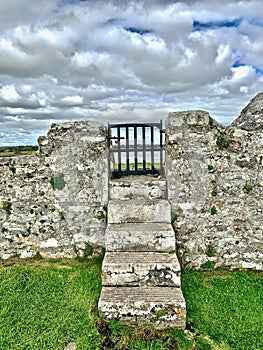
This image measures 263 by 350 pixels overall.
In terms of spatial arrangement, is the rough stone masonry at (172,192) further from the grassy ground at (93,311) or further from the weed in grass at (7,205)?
the grassy ground at (93,311)

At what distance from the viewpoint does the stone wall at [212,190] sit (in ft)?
18.9

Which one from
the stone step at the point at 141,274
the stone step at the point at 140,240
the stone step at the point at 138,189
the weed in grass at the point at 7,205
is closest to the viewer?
the stone step at the point at 141,274

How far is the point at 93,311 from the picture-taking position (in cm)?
443

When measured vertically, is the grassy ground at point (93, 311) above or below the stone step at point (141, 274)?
below

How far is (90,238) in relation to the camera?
5.89 meters

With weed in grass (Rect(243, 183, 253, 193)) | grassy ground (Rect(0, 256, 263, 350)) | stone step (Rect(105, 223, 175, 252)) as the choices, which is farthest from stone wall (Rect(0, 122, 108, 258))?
weed in grass (Rect(243, 183, 253, 193))

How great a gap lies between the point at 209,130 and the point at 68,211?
3.17 metres

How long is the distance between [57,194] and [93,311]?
240 centimetres

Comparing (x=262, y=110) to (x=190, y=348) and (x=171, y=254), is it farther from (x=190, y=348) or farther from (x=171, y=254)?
(x=190, y=348)

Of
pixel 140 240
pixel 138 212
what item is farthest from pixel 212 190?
pixel 140 240

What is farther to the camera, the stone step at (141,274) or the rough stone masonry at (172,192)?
the rough stone masonry at (172,192)

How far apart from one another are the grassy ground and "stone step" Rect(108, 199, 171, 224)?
108 cm

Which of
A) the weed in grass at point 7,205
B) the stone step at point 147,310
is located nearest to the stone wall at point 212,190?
the stone step at point 147,310

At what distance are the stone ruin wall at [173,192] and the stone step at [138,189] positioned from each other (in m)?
0.16
